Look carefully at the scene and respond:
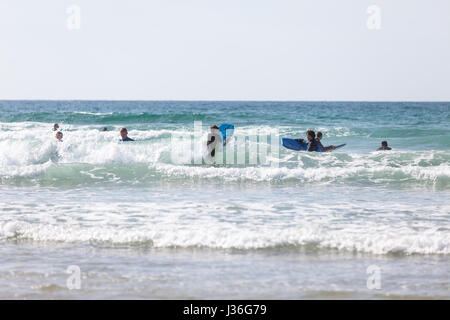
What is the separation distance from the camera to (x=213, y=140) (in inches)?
588

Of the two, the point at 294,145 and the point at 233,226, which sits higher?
the point at 294,145

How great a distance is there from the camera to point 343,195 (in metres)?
10.3

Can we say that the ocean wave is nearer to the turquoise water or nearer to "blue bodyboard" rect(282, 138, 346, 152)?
the turquoise water

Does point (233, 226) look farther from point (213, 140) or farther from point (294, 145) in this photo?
point (294, 145)

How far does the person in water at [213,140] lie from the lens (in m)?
14.7

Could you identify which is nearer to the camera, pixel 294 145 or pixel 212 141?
pixel 212 141

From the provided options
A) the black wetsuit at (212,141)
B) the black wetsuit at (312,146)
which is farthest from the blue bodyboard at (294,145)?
the black wetsuit at (212,141)

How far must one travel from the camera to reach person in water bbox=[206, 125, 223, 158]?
48.3 ft

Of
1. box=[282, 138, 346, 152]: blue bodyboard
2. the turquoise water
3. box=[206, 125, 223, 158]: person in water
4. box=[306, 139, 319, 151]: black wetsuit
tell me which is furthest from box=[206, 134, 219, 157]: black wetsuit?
box=[306, 139, 319, 151]: black wetsuit

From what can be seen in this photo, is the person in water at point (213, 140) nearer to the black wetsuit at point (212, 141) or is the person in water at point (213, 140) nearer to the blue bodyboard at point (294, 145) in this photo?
the black wetsuit at point (212, 141)

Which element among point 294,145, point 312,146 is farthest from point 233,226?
point 294,145
